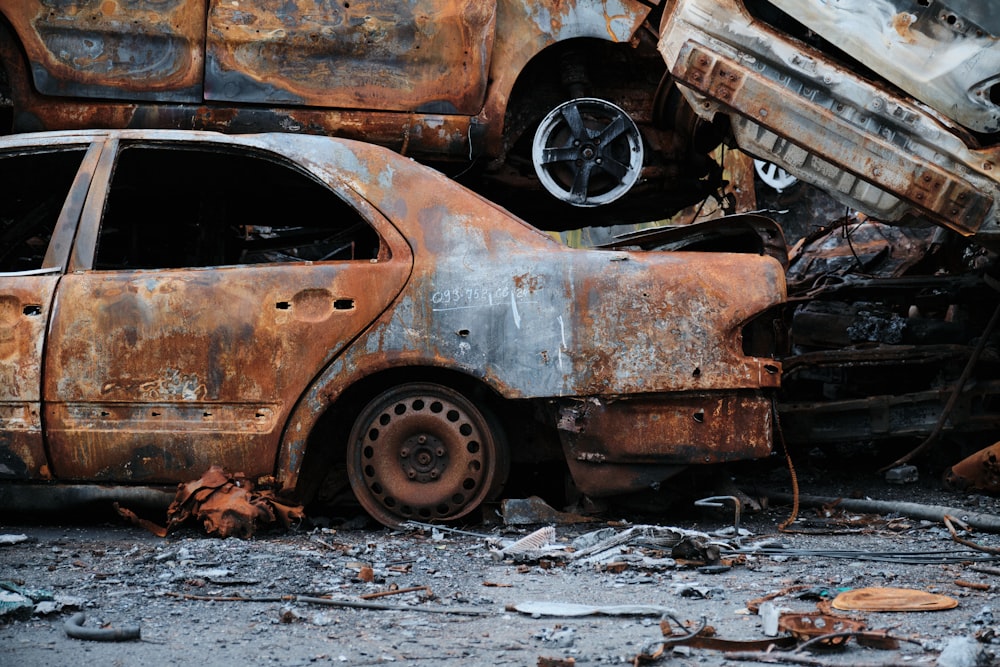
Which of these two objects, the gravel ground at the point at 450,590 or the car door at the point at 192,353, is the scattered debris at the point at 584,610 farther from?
the car door at the point at 192,353

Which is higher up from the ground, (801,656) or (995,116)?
(995,116)

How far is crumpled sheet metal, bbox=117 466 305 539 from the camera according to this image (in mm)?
4211

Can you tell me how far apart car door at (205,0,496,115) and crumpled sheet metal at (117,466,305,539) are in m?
2.75

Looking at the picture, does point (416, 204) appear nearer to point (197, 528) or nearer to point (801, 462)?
point (197, 528)

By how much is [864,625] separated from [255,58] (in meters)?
4.75

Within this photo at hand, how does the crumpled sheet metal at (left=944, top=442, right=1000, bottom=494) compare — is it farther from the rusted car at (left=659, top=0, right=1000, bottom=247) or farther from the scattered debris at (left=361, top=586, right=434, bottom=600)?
the scattered debris at (left=361, top=586, right=434, bottom=600)

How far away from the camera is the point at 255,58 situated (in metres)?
6.31

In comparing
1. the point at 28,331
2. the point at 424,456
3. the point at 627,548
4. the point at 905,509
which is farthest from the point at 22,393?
the point at 905,509

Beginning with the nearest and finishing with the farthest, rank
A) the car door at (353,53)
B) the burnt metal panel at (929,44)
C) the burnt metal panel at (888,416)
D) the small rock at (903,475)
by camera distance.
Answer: the burnt metal panel at (929,44)
the burnt metal panel at (888,416)
the small rock at (903,475)
the car door at (353,53)

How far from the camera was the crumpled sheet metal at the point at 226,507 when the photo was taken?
421 cm

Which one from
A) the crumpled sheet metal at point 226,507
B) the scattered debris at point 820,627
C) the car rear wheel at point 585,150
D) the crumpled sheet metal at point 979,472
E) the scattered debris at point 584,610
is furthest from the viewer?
the car rear wheel at point 585,150

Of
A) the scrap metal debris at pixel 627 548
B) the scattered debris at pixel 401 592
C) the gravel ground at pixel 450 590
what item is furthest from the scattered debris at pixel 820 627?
the scattered debris at pixel 401 592

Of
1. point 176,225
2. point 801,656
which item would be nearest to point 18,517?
point 176,225

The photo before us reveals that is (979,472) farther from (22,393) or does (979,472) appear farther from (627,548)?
A: (22,393)
